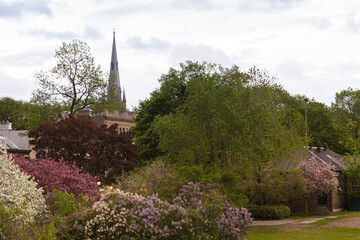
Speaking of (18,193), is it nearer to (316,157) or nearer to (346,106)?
(316,157)

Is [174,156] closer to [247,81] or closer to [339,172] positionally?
[247,81]

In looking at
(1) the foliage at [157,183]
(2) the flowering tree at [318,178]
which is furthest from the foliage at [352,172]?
(1) the foliage at [157,183]

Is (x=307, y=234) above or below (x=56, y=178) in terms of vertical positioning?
below

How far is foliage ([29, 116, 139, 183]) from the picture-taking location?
3469 centimetres

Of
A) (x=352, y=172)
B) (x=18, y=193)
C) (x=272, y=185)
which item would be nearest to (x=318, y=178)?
(x=352, y=172)

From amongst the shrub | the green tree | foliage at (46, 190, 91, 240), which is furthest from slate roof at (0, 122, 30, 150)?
the green tree

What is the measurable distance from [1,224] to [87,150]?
20.9 metres

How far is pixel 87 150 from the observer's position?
115ft

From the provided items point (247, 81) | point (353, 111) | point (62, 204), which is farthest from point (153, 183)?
point (353, 111)

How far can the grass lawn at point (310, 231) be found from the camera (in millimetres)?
26484

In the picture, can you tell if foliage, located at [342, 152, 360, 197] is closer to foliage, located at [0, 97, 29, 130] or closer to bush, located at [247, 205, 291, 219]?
bush, located at [247, 205, 291, 219]

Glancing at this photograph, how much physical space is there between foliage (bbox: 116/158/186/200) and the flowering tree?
17637 millimetres

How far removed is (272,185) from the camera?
124 feet

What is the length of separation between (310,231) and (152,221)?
48.2ft
